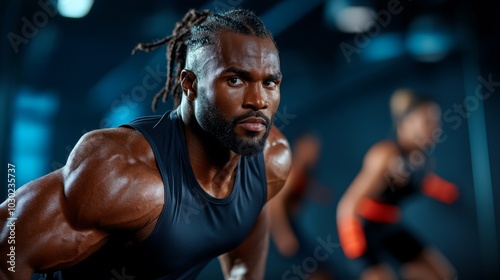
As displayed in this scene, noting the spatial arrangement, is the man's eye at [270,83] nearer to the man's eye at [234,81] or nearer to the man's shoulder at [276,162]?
the man's eye at [234,81]

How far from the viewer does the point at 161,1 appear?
114 inches

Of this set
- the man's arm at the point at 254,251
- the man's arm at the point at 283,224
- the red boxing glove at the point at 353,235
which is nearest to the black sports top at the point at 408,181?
the red boxing glove at the point at 353,235

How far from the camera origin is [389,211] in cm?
283

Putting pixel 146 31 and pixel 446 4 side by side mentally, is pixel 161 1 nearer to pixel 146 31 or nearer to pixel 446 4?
pixel 146 31

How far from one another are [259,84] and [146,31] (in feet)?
5.81

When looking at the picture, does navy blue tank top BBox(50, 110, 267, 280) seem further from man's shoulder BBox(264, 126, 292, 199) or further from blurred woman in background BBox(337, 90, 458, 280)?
blurred woman in background BBox(337, 90, 458, 280)

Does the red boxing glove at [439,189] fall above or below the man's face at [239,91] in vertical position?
below

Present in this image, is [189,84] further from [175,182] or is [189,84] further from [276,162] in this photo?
[276,162]

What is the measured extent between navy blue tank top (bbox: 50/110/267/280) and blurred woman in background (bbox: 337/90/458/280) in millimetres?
1612

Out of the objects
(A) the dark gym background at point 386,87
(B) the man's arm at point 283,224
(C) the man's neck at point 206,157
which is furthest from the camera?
(A) the dark gym background at point 386,87

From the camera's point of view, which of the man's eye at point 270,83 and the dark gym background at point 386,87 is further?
the dark gym background at point 386,87

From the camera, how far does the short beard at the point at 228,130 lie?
3.84 feet

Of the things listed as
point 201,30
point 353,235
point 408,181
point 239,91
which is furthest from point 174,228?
point 408,181

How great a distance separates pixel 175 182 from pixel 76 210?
0.24m
